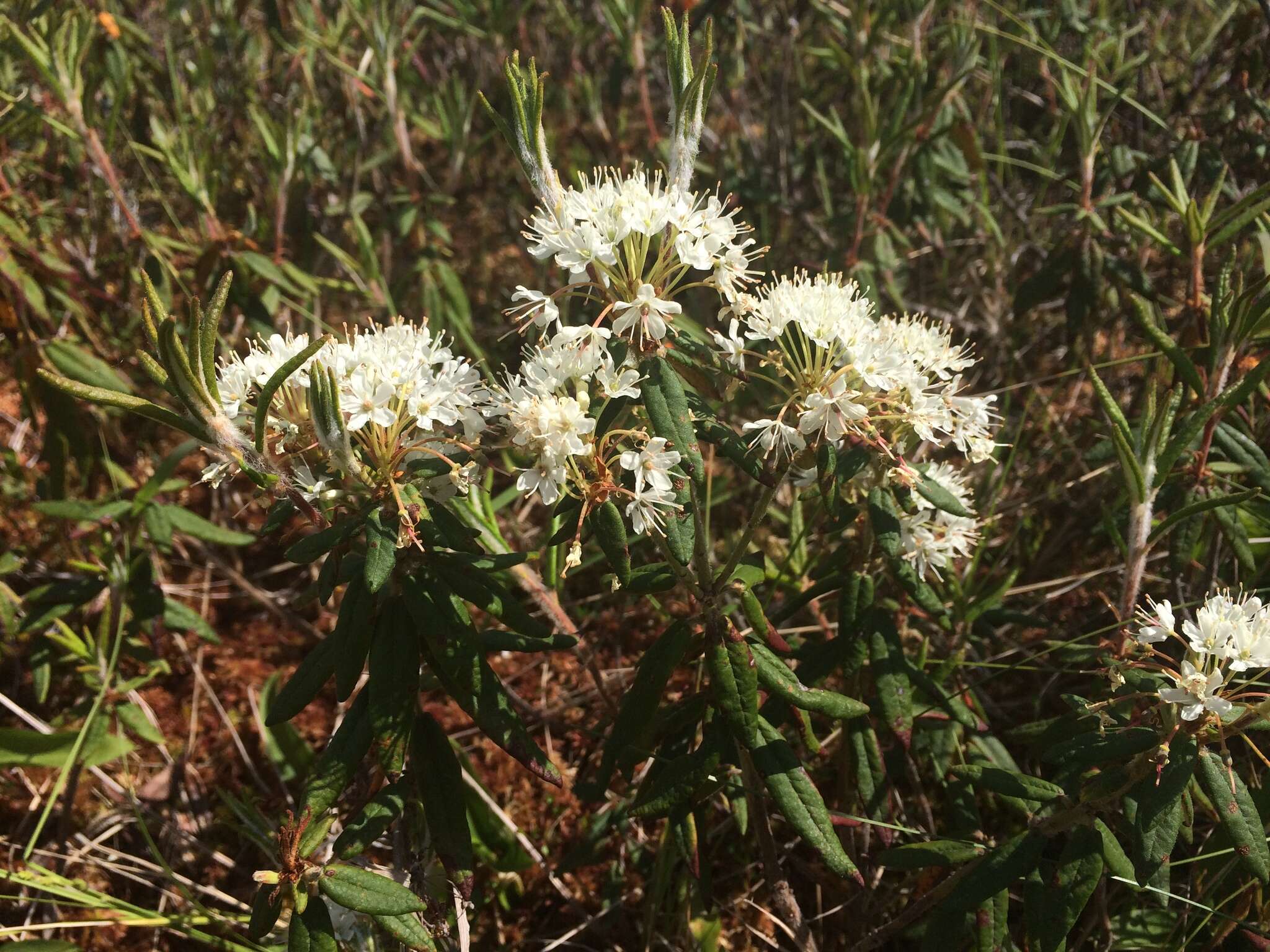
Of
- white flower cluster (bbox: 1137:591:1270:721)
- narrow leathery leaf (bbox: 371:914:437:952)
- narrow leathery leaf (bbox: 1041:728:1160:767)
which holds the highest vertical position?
white flower cluster (bbox: 1137:591:1270:721)

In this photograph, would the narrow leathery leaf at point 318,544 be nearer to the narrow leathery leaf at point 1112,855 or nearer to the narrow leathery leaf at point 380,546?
the narrow leathery leaf at point 380,546

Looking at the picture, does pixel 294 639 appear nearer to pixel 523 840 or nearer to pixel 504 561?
pixel 523 840

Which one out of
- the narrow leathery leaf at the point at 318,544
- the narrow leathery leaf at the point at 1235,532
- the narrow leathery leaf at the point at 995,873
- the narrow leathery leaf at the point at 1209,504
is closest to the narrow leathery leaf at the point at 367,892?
the narrow leathery leaf at the point at 318,544

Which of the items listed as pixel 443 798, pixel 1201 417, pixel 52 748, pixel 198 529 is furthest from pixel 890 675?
pixel 52 748

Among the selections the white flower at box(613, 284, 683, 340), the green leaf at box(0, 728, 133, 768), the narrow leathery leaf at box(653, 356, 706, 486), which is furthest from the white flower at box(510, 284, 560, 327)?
the green leaf at box(0, 728, 133, 768)

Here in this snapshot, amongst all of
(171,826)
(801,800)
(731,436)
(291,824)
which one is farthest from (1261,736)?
(171,826)

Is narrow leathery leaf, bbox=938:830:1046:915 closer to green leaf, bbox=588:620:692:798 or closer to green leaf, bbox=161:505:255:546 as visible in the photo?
green leaf, bbox=588:620:692:798
